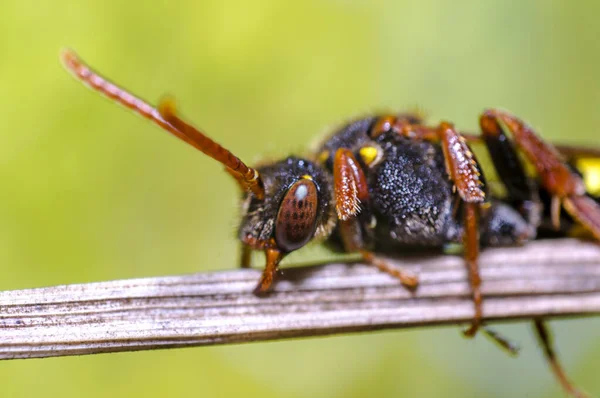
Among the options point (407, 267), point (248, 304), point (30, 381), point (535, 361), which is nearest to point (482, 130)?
point (407, 267)

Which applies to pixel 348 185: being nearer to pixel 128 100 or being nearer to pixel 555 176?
pixel 128 100

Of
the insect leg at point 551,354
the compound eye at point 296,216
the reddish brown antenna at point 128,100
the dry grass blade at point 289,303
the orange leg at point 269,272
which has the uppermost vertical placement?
the reddish brown antenna at point 128,100

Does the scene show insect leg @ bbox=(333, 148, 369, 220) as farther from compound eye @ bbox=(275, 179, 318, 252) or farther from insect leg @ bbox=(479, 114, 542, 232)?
insect leg @ bbox=(479, 114, 542, 232)

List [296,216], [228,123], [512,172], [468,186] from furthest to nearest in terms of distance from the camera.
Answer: [228,123] → [512,172] → [468,186] → [296,216]

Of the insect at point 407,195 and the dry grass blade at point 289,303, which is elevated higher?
the insect at point 407,195

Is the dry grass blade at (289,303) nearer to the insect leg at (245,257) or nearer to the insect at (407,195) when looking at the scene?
the insect at (407,195)

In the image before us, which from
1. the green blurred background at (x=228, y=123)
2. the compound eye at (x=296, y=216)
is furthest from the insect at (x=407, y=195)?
the green blurred background at (x=228, y=123)

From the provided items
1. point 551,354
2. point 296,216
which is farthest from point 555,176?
point 296,216
